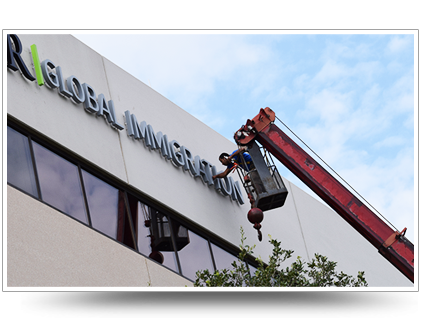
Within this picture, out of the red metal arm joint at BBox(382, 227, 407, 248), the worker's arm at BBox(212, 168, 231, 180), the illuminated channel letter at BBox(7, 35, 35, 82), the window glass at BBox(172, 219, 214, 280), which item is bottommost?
the red metal arm joint at BBox(382, 227, 407, 248)

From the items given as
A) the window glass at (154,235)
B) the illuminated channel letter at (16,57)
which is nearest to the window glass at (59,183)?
the illuminated channel letter at (16,57)

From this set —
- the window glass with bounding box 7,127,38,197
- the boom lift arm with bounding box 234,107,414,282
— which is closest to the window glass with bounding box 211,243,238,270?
the boom lift arm with bounding box 234,107,414,282

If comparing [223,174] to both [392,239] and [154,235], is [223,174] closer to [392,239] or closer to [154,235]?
[154,235]

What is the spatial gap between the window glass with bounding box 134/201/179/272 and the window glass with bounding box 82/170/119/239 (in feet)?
1.85

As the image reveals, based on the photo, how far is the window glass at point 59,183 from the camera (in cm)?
1076

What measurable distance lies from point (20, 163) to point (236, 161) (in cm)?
661

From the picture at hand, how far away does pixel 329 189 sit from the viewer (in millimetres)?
15086

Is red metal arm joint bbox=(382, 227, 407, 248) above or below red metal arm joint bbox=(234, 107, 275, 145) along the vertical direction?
below

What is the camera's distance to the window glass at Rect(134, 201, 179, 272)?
12.4 meters

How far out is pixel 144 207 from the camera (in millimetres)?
13094

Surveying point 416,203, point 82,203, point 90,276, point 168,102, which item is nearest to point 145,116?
point 168,102

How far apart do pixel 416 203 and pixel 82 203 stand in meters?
6.48

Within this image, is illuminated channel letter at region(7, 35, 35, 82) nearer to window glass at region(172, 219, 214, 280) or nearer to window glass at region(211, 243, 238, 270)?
window glass at region(172, 219, 214, 280)

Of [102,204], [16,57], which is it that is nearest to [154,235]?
[102,204]
